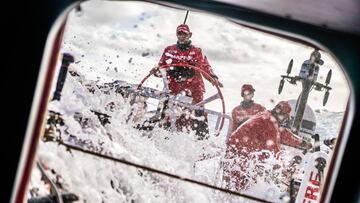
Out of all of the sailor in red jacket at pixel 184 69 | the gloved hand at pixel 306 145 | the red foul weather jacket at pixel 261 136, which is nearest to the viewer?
Answer: the sailor in red jacket at pixel 184 69

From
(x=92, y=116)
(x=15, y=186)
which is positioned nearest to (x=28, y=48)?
(x=15, y=186)

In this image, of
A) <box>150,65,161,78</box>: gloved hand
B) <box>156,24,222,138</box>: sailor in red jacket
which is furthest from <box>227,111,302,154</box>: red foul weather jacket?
<box>150,65,161,78</box>: gloved hand

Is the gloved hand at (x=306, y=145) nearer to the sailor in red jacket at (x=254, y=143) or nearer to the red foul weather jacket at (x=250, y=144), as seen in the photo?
the sailor in red jacket at (x=254, y=143)

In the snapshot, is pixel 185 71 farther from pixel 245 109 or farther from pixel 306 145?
pixel 306 145

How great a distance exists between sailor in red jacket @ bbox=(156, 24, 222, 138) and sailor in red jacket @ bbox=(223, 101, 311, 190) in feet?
2.48

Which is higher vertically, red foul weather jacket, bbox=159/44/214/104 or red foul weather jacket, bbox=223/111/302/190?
red foul weather jacket, bbox=159/44/214/104

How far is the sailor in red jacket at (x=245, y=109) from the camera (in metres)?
5.71

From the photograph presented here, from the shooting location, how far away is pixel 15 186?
99cm

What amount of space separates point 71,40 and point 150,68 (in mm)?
1451

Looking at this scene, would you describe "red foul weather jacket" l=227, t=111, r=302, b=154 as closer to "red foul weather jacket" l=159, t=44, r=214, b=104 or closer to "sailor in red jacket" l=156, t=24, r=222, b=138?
"sailor in red jacket" l=156, t=24, r=222, b=138

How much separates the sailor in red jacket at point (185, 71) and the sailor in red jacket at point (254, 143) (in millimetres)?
755

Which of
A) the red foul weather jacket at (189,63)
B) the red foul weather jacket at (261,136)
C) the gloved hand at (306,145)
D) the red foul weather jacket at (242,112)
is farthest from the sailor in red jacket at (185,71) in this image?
the gloved hand at (306,145)

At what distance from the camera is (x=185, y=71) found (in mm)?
5391

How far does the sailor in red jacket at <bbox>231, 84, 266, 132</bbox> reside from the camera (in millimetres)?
5711
